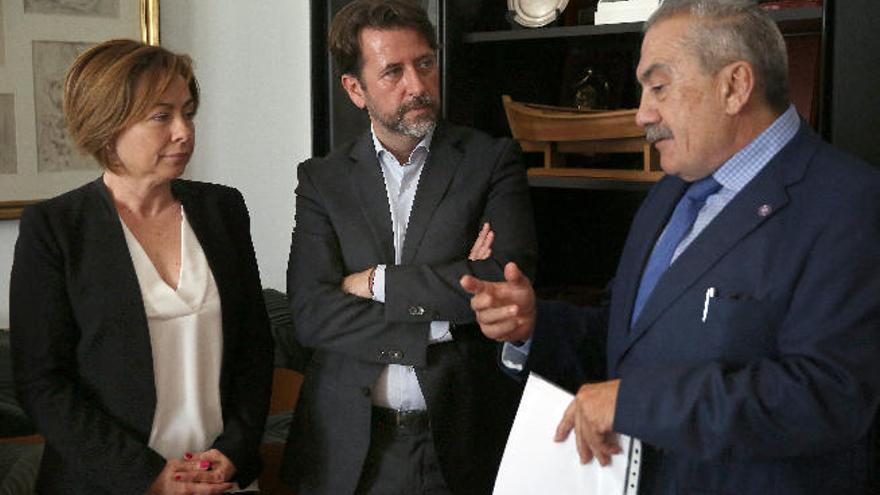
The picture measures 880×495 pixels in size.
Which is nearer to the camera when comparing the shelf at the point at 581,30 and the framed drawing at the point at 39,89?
the shelf at the point at 581,30

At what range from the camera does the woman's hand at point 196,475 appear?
188cm

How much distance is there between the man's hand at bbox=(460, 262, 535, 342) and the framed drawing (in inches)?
68.5

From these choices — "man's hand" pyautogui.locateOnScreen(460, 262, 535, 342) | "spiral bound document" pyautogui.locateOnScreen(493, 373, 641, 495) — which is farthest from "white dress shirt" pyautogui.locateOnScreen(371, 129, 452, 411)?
"spiral bound document" pyautogui.locateOnScreen(493, 373, 641, 495)

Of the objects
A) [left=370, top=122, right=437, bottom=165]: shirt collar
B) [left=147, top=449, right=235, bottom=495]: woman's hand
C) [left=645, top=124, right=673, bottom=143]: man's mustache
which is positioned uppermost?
[left=645, top=124, right=673, bottom=143]: man's mustache

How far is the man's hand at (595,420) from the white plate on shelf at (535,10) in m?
1.49

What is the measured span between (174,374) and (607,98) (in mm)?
1575

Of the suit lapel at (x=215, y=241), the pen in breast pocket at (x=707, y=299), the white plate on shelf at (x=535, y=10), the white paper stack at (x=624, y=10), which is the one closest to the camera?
the pen in breast pocket at (x=707, y=299)

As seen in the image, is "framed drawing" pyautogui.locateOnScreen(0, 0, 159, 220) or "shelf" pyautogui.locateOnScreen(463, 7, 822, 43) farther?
"framed drawing" pyautogui.locateOnScreen(0, 0, 159, 220)

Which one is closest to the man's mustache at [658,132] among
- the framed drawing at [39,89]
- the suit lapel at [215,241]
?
the suit lapel at [215,241]

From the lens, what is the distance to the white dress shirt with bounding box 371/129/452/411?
81.0 inches

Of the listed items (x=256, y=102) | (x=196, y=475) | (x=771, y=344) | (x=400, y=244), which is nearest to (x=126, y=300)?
(x=196, y=475)

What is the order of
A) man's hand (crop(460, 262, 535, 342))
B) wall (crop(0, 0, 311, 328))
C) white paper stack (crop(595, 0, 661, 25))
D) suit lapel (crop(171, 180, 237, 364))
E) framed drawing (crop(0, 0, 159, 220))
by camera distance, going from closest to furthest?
man's hand (crop(460, 262, 535, 342)) < suit lapel (crop(171, 180, 237, 364)) < white paper stack (crop(595, 0, 661, 25)) < framed drawing (crop(0, 0, 159, 220)) < wall (crop(0, 0, 311, 328))

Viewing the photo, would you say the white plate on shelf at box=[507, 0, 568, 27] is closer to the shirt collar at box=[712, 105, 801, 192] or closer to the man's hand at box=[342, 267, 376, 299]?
the man's hand at box=[342, 267, 376, 299]

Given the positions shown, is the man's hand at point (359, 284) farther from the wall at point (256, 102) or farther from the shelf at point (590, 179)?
the wall at point (256, 102)
